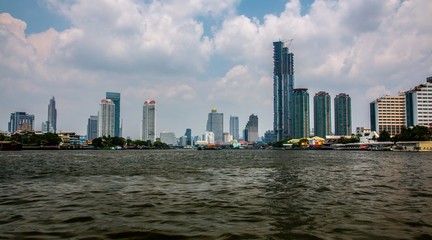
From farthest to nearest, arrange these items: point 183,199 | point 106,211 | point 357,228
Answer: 1. point 183,199
2. point 106,211
3. point 357,228

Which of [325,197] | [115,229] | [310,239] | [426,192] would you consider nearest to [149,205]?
[115,229]

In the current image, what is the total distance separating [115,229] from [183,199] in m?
8.70

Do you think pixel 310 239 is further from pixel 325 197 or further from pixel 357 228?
pixel 325 197

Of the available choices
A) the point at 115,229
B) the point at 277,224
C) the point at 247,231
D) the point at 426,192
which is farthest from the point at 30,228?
the point at 426,192

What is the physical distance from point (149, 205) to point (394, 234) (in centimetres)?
1301

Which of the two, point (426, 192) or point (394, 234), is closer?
point (394, 234)

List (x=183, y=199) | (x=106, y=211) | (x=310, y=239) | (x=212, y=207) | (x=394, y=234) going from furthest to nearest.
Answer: (x=183, y=199) → (x=212, y=207) → (x=106, y=211) → (x=394, y=234) → (x=310, y=239)

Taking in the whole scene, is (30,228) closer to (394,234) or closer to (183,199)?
(183,199)

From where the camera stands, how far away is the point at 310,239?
12.9m

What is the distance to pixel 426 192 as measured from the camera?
26109mm

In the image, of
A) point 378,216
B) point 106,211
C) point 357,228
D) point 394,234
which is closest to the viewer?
point 394,234

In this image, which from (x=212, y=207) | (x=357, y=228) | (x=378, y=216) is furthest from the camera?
(x=212, y=207)

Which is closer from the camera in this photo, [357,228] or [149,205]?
[357,228]

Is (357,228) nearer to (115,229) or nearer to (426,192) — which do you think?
(115,229)
